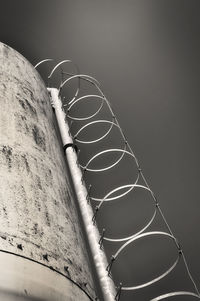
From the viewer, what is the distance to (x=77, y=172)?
10.7ft

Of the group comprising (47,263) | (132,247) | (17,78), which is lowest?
(132,247)

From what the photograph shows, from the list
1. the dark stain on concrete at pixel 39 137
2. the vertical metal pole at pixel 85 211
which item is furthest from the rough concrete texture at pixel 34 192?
the vertical metal pole at pixel 85 211

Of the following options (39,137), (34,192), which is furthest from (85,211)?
(34,192)

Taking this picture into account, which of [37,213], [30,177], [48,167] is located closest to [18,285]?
[37,213]

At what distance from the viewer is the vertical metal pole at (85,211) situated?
2446 millimetres

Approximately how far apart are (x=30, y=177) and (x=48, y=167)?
0.27 metres

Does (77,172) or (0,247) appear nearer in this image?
(0,247)

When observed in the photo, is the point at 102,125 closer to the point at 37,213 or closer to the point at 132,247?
the point at 132,247

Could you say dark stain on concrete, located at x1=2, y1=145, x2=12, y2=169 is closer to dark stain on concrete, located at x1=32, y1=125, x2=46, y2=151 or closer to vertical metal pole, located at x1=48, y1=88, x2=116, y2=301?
dark stain on concrete, located at x1=32, y1=125, x2=46, y2=151

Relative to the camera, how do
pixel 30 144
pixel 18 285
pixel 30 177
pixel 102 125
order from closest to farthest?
pixel 18 285 < pixel 30 177 < pixel 30 144 < pixel 102 125

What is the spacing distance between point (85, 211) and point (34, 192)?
30.5 inches

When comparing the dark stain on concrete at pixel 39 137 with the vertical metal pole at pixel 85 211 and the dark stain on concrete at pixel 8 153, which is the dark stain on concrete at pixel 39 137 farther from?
the vertical metal pole at pixel 85 211

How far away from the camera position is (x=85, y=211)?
2924mm

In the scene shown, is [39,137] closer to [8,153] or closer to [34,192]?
[8,153]
